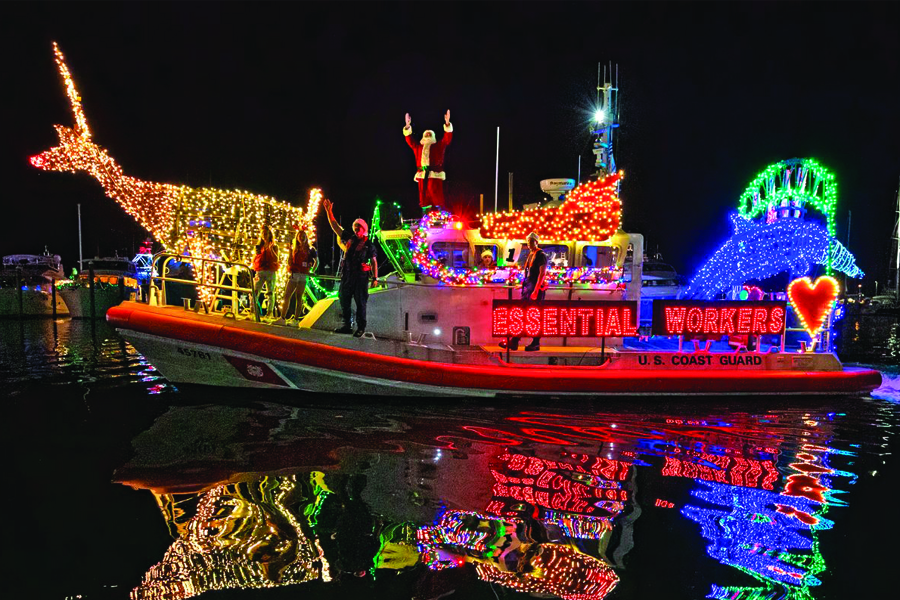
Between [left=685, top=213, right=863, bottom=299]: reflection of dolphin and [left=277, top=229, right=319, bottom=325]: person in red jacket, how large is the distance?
8385 millimetres

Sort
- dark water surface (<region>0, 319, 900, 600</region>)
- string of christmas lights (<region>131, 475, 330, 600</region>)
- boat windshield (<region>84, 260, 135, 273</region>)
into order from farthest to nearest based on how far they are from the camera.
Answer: boat windshield (<region>84, 260, 135, 273</region>) → dark water surface (<region>0, 319, 900, 600</region>) → string of christmas lights (<region>131, 475, 330, 600</region>)

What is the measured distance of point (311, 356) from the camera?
24.9ft

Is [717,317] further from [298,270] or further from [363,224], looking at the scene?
[298,270]

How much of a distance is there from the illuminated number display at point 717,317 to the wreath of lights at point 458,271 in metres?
1.06

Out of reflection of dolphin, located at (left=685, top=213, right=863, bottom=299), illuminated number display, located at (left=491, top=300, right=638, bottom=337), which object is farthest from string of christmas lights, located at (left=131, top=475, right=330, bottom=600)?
reflection of dolphin, located at (left=685, top=213, right=863, bottom=299)

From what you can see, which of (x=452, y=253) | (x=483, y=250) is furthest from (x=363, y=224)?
(x=483, y=250)

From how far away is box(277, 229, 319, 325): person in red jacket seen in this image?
805 centimetres

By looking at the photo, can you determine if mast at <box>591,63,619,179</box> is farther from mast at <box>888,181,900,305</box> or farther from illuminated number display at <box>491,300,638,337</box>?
mast at <box>888,181,900,305</box>

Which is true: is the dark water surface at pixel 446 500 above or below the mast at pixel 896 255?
below

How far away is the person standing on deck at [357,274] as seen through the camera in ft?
25.4

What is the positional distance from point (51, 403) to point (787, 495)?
30.0 ft

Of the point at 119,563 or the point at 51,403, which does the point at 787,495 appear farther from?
the point at 51,403

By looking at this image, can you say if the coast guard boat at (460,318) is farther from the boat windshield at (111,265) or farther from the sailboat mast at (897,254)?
the sailboat mast at (897,254)

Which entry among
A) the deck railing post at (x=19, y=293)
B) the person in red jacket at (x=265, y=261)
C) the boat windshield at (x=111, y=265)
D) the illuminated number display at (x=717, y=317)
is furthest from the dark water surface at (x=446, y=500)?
the boat windshield at (x=111, y=265)
